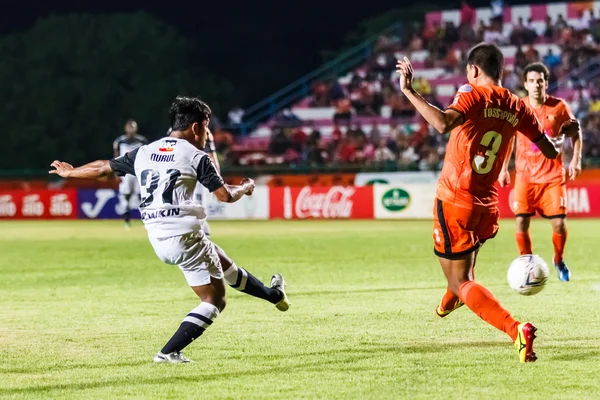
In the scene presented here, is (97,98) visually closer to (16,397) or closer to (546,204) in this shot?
(546,204)

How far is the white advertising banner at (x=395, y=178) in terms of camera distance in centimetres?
3005

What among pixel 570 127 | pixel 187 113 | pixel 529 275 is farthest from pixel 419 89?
pixel 187 113

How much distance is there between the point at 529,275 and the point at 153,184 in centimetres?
277

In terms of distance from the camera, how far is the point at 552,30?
37.7 m

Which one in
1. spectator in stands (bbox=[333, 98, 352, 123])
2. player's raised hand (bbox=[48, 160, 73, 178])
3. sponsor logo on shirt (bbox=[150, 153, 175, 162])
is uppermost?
sponsor logo on shirt (bbox=[150, 153, 175, 162])

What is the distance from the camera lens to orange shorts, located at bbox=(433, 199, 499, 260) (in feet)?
24.6

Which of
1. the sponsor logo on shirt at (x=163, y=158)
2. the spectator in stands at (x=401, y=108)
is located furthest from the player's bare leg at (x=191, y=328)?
the spectator in stands at (x=401, y=108)

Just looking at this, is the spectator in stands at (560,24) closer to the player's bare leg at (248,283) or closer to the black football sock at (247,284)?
the player's bare leg at (248,283)

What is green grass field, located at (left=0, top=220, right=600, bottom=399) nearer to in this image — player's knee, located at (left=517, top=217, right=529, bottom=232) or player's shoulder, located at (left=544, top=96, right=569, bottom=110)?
player's knee, located at (left=517, top=217, right=529, bottom=232)

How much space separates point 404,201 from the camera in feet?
96.9

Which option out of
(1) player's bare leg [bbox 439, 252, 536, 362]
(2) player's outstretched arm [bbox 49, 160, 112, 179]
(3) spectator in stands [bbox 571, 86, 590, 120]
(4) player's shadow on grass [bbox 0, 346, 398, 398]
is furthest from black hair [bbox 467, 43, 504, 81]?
(3) spectator in stands [bbox 571, 86, 590, 120]

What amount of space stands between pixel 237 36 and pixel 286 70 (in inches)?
160

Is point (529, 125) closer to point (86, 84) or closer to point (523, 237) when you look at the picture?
point (523, 237)

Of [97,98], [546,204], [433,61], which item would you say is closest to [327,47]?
[97,98]
